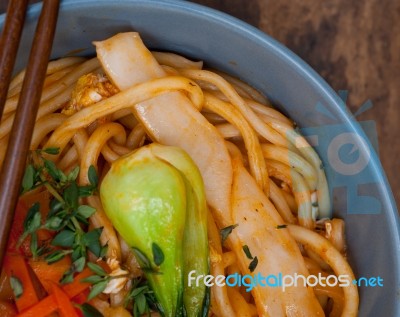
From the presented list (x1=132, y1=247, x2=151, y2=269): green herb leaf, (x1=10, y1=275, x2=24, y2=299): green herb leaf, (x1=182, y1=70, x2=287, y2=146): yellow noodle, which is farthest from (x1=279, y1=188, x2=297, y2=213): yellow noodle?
(x1=10, y1=275, x2=24, y2=299): green herb leaf

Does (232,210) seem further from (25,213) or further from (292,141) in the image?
(25,213)

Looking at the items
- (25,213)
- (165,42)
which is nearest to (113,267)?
(25,213)

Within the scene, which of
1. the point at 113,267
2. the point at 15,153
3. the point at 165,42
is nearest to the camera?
the point at 15,153

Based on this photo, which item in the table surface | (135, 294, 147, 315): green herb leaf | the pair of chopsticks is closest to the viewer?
the pair of chopsticks

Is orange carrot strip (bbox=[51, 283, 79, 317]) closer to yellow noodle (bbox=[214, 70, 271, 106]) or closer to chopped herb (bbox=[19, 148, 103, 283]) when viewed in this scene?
chopped herb (bbox=[19, 148, 103, 283])

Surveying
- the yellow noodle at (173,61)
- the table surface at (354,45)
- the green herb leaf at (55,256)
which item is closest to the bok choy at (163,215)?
the green herb leaf at (55,256)

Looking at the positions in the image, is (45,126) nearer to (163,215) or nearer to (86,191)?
(86,191)

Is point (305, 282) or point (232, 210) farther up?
point (232, 210)
